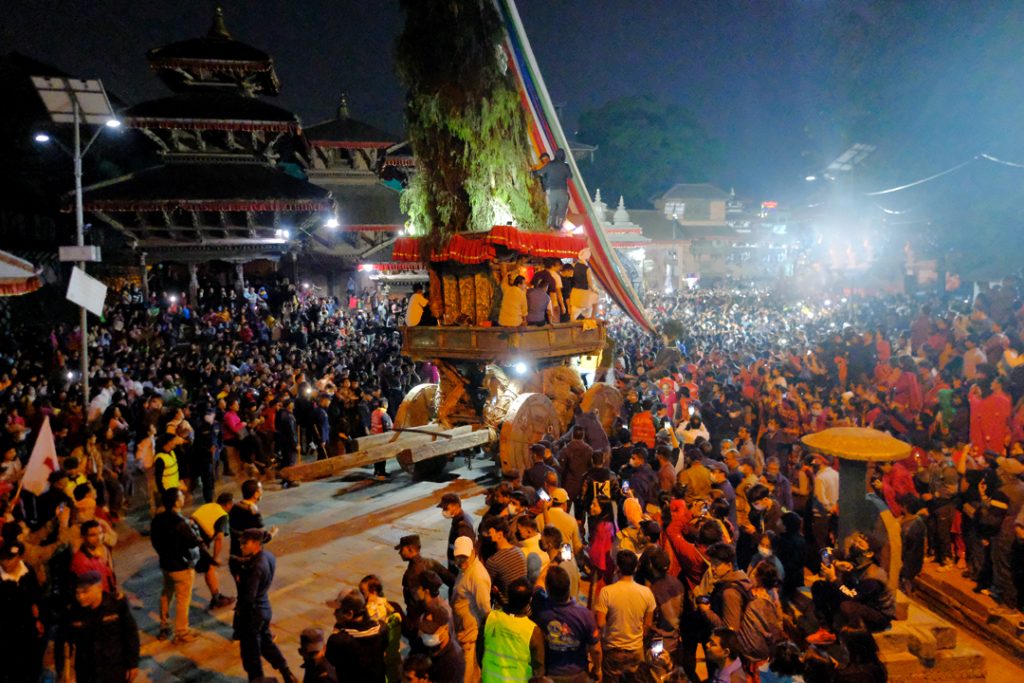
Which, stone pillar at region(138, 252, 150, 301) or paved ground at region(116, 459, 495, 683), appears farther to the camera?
stone pillar at region(138, 252, 150, 301)

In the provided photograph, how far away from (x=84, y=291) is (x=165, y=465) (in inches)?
151

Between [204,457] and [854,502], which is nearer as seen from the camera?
[854,502]

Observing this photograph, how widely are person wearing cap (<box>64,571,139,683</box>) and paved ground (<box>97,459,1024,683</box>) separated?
1.08 m

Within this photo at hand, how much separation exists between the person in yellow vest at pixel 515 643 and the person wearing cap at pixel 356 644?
0.69m

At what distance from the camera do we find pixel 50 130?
885 inches

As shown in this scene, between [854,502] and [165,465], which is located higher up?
[165,465]

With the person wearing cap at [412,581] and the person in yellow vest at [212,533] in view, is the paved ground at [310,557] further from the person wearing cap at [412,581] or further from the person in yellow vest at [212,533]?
the person wearing cap at [412,581]

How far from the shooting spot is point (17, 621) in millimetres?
4742

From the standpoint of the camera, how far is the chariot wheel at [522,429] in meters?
9.34

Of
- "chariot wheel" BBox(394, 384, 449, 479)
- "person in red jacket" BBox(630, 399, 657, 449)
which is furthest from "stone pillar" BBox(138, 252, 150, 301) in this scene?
"person in red jacket" BBox(630, 399, 657, 449)

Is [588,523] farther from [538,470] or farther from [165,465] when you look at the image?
[165,465]

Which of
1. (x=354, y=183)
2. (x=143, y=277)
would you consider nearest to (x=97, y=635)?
(x=143, y=277)

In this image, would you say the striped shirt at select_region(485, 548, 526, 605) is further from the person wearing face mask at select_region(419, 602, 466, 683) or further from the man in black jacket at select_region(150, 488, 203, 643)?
the man in black jacket at select_region(150, 488, 203, 643)

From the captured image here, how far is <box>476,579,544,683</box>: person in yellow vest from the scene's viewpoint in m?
4.00
